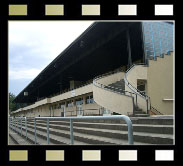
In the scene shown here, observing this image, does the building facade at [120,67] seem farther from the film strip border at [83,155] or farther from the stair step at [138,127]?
the film strip border at [83,155]

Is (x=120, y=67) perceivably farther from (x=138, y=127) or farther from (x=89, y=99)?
(x=138, y=127)

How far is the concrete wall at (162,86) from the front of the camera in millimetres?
14156

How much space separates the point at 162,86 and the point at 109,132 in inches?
370

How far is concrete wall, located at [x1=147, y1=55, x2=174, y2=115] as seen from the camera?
14156mm

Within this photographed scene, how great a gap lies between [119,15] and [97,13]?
32 centimetres

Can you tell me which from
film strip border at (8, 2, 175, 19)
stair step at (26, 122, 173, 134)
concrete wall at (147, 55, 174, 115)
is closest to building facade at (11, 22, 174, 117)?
concrete wall at (147, 55, 174, 115)

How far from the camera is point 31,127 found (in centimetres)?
867

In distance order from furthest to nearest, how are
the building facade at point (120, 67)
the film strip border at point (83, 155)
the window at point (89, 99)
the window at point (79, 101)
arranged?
the window at point (79, 101) → the window at point (89, 99) → the building facade at point (120, 67) → the film strip border at point (83, 155)

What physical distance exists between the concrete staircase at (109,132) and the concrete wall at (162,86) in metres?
8.12

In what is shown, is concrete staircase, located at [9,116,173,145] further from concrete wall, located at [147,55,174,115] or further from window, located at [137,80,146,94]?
window, located at [137,80,146,94]

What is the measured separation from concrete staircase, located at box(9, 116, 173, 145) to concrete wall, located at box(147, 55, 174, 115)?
8119mm

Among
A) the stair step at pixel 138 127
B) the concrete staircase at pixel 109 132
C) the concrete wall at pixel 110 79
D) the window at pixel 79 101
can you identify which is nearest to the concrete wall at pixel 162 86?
the concrete wall at pixel 110 79

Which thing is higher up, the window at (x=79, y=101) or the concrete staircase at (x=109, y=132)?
the concrete staircase at (x=109, y=132)
